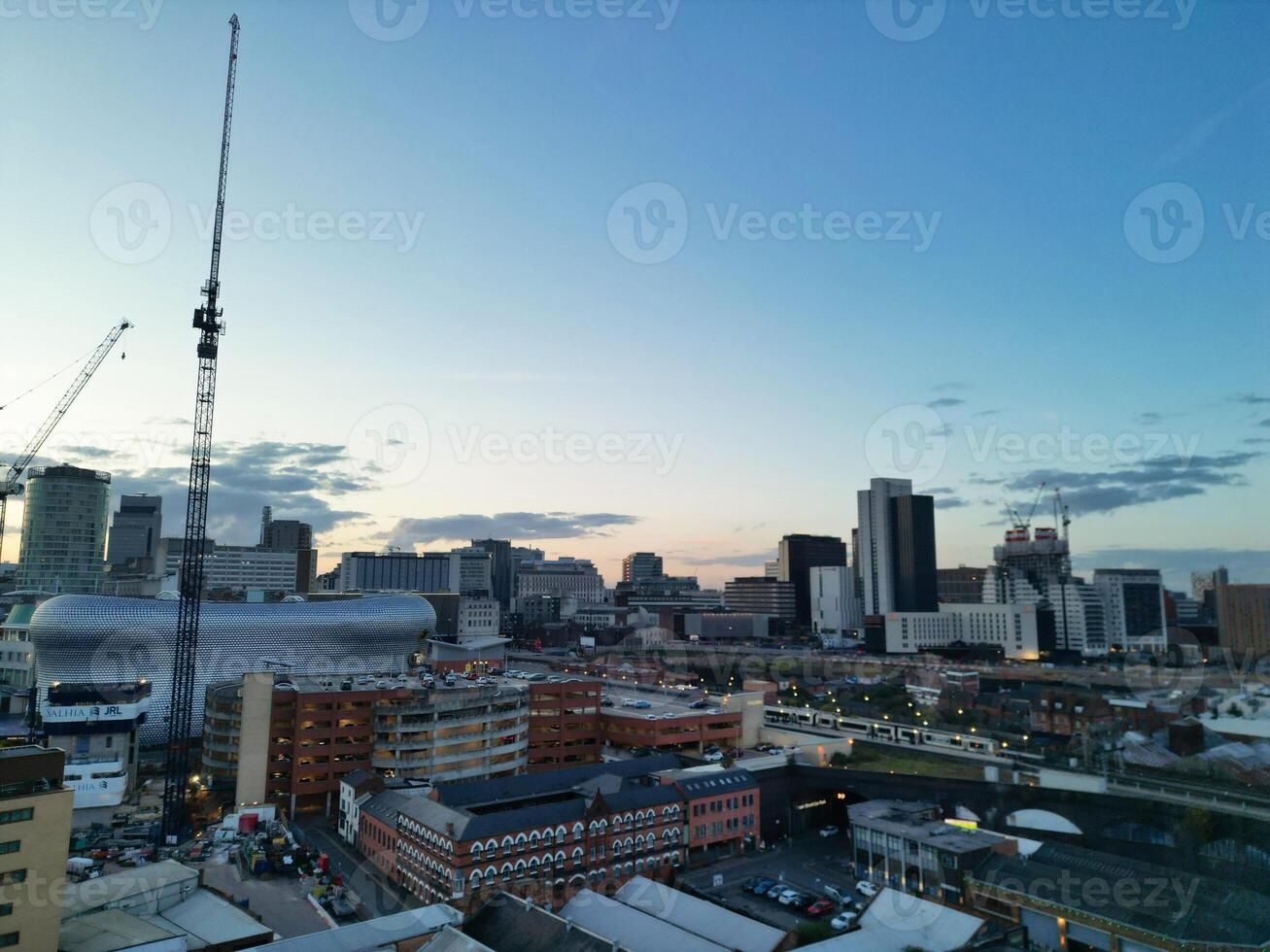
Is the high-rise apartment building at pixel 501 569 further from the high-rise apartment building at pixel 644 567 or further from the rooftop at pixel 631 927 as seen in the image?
Answer: the rooftop at pixel 631 927

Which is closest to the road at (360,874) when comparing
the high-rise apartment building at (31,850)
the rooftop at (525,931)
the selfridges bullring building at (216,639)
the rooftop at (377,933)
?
the rooftop at (377,933)

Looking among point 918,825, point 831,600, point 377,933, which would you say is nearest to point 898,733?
point 918,825

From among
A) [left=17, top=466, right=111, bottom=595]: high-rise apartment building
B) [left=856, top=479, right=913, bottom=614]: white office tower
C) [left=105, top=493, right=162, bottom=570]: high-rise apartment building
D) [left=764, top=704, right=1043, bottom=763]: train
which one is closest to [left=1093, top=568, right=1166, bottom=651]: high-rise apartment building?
[left=856, top=479, right=913, bottom=614]: white office tower

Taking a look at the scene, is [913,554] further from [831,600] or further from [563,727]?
[563,727]

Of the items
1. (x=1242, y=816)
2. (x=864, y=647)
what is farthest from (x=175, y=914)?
(x=864, y=647)

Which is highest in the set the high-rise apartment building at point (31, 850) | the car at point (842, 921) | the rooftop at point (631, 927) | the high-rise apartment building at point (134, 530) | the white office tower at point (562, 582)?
the high-rise apartment building at point (134, 530)

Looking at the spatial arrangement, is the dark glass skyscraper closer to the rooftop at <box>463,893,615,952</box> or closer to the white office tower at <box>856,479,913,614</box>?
the white office tower at <box>856,479,913,614</box>

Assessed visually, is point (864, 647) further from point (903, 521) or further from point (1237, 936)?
point (1237, 936)
